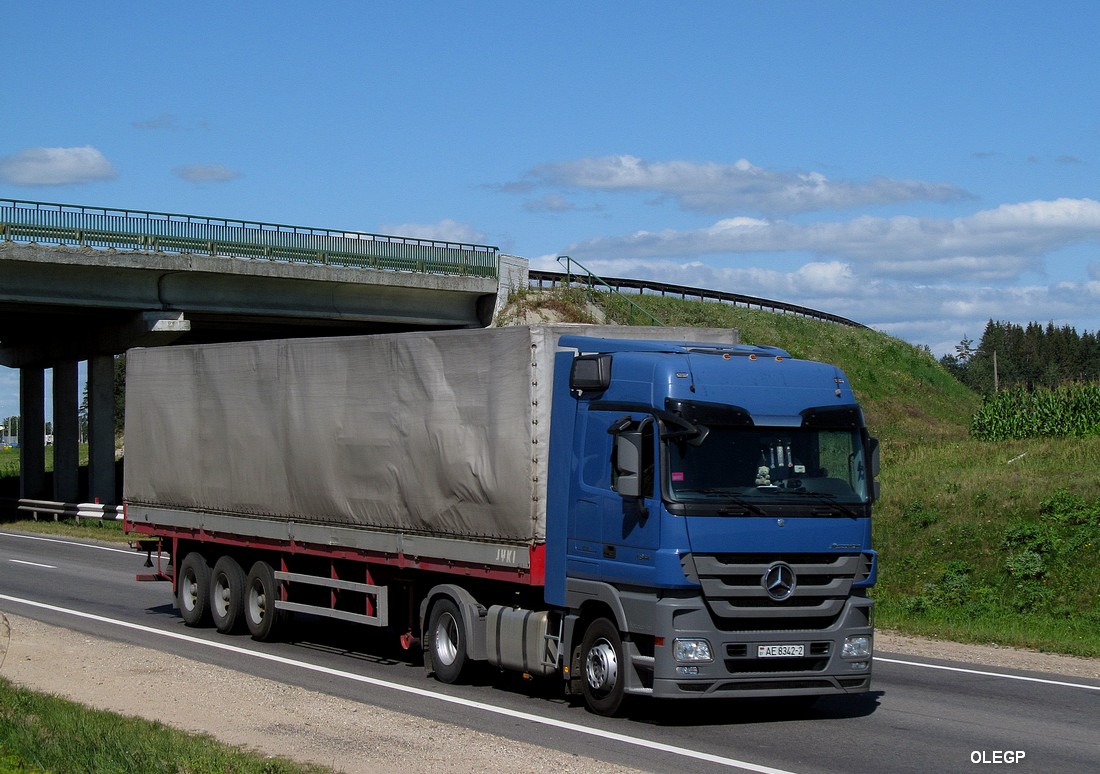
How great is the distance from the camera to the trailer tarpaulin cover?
497 inches

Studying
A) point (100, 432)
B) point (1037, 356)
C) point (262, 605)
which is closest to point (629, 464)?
point (262, 605)

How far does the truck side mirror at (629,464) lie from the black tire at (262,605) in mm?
6970

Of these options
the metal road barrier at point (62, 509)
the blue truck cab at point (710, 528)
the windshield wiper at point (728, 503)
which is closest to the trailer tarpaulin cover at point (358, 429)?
the blue truck cab at point (710, 528)

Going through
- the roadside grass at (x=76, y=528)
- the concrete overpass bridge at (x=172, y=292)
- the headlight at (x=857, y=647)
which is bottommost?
the roadside grass at (x=76, y=528)

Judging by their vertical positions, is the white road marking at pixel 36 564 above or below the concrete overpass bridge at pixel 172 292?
below

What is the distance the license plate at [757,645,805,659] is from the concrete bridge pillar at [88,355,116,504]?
3789 cm

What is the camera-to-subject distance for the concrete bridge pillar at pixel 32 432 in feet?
173

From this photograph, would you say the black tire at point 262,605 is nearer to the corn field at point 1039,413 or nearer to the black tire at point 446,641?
the black tire at point 446,641

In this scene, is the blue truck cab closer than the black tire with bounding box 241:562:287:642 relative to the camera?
Yes

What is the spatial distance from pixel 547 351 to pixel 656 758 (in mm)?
4120

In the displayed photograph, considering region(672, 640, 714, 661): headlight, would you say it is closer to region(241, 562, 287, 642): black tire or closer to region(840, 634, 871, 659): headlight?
region(840, 634, 871, 659): headlight

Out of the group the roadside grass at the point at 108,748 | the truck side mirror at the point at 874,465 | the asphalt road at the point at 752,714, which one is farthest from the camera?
the truck side mirror at the point at 874,465

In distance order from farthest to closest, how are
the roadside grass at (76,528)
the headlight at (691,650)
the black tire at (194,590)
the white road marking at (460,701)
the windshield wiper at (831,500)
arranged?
the roadside grass at (76,528) → the black tire at (194,590) → the windshield wiper at (831,500) → the headlight at (691,650) → the white road marking at (460,701)

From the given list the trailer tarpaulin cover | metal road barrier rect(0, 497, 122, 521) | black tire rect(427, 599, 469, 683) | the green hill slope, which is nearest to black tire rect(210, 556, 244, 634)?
the trailer tarpaulin cover
